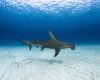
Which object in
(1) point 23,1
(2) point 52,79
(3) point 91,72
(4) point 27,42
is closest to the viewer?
(2) point 52,79

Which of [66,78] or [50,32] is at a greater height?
[50,32]

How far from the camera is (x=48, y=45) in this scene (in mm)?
9695

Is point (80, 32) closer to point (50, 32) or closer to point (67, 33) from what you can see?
point (67, 33)

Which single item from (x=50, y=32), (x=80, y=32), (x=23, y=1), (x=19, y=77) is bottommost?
(x=19, y=77)

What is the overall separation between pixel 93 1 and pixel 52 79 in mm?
28108

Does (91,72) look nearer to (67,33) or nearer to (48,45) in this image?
(48,45)

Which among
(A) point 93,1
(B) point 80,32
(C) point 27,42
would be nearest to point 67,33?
(B) point 80,32

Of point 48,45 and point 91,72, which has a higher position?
point 48,45

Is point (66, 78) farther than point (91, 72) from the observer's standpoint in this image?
No

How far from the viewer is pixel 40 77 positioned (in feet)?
24.5

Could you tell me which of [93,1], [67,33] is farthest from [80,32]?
[93,1]

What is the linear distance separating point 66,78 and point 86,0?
2631cm

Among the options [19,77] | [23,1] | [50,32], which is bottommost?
[19,77]

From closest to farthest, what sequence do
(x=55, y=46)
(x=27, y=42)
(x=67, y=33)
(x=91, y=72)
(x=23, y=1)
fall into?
(x=91, y=72) → (x=55, y=46) → (x=27, y=42) → (x=23, y=1) → (x=67, y=33)
